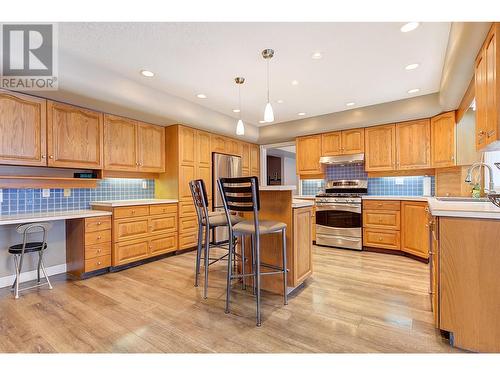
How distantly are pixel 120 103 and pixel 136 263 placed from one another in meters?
2.17

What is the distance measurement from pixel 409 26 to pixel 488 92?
33.3 inches

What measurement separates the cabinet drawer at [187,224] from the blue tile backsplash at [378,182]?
2.63 meters

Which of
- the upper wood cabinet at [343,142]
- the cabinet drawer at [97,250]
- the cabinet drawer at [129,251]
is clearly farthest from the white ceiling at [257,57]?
the cabinet drawer at [129,251]

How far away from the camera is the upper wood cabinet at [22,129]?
2.51 m

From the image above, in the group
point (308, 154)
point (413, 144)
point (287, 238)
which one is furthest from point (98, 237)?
point (413, 144)

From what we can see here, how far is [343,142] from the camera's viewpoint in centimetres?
456

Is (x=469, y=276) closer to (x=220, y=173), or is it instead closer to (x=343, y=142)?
(x=343, y=142)

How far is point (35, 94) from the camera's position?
267 cm

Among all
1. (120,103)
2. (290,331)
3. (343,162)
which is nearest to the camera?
(290,331)

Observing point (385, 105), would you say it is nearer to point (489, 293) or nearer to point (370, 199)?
point (370, 199)

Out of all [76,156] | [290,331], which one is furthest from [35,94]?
[290,331]

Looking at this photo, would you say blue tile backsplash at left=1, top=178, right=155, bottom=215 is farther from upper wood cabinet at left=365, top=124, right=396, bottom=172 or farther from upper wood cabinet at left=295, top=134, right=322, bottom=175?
upper wood cabinet at left=365, top=124, right=396, bottom=172

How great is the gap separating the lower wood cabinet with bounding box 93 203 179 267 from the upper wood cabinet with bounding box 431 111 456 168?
4.19m

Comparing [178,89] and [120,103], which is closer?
[120,103]
